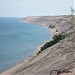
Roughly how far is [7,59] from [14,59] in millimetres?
2156

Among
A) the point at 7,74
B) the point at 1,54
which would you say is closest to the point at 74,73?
the point at 7,74

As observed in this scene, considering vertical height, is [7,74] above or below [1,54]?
below

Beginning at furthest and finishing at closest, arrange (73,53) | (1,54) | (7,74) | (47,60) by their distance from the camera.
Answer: (1,54) → (7,74) → (47,60) → (73,53)

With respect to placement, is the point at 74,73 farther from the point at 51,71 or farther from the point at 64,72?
the point at 51,71

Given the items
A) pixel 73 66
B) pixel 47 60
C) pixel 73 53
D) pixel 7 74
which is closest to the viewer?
pixel 73 66

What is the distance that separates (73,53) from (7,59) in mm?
40950

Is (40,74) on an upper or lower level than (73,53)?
lower

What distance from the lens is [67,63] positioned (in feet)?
99.2

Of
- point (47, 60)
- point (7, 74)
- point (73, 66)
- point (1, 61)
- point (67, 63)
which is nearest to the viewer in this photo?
point (73, 66)

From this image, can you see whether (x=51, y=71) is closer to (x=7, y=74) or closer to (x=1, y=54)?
(x=7, y=74)

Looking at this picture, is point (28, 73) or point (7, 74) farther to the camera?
point (7, 74)

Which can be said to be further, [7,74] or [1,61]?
[1,61]

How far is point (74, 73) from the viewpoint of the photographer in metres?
26.0

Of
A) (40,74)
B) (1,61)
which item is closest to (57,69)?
(40,74)
